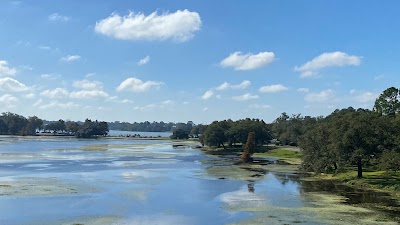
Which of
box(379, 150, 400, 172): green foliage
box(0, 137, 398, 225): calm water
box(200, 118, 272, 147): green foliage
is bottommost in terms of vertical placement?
box(0, 137, 398, 225): calm water

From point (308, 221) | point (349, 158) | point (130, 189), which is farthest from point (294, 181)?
point (308, 221)

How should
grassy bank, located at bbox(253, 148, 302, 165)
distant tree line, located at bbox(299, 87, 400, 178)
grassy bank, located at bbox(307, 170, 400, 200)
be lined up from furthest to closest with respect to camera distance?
grassy bank, located at bbox(253, 148, 302, 165) → distant tree line, located at bbox(299, 87, 400, 178) → grassy bank, located at bbox(307, 170, 400, 200)

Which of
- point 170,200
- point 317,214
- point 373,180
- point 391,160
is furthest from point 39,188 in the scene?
point 373,180

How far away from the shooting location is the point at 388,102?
408 ft

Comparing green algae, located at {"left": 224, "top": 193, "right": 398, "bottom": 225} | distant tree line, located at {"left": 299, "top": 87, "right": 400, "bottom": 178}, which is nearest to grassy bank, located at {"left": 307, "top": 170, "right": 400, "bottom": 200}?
distant tree line, located at {"left": 299, "top": 87, "right": 400, "bottom": 178}

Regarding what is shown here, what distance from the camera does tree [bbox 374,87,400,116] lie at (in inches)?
4857

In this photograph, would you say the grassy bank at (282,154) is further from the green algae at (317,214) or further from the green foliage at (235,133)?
the green algae at (317,214)

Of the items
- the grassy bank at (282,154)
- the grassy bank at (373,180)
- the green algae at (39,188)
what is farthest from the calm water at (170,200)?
the grassy bank at (282,154)

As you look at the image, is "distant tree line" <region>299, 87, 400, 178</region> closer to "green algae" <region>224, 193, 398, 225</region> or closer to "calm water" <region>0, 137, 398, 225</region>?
"calm water" <region>0, 137, 398, 225</region>

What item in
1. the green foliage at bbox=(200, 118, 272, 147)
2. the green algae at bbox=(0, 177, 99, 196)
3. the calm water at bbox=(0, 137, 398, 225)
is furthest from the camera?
the green foliage at bbox=(200, 118, 272, 147)

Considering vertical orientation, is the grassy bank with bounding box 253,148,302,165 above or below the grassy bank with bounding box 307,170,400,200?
above

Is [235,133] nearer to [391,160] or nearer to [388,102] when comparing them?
[388,102]

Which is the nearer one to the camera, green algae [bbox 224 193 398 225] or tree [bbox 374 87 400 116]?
green algae [bbox 224 193 398 225]

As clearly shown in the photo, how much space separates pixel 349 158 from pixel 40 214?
3744cm
